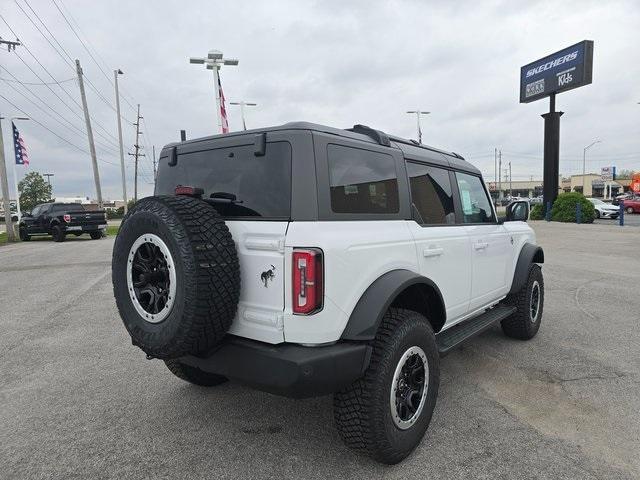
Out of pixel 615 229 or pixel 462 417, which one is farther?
pixel 615 229

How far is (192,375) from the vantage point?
3.43m

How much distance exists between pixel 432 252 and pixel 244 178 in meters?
1.38

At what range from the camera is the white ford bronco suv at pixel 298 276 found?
7.32ft

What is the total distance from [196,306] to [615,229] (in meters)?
19.1

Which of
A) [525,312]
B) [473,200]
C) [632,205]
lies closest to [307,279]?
[473,200]

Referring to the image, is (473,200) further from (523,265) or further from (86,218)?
(86,218)

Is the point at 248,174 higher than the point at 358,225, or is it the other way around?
the point at 248,174

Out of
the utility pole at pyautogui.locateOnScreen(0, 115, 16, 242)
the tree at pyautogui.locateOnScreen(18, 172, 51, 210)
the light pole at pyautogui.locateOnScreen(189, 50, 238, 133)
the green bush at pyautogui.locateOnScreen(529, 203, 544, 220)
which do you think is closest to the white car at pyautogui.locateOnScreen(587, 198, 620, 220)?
the green bush at pyautogui.locateOnScreen(529, 203, 544, 220)

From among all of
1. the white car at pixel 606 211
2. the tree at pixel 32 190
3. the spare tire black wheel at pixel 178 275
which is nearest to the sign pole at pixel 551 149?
the white car at pixel 606 211

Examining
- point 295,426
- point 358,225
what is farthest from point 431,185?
A: point 295,426

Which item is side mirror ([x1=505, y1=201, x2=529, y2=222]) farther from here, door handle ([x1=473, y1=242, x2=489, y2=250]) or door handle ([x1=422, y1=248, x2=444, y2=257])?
door handle ([x1=422, y1=248, x2=444, y2=257])

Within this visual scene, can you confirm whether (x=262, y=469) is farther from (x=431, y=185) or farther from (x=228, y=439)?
(x=431, y=185)

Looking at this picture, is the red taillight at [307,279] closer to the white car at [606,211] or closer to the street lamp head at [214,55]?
the street lamp head at [214,55]

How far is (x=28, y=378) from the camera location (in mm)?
3883
